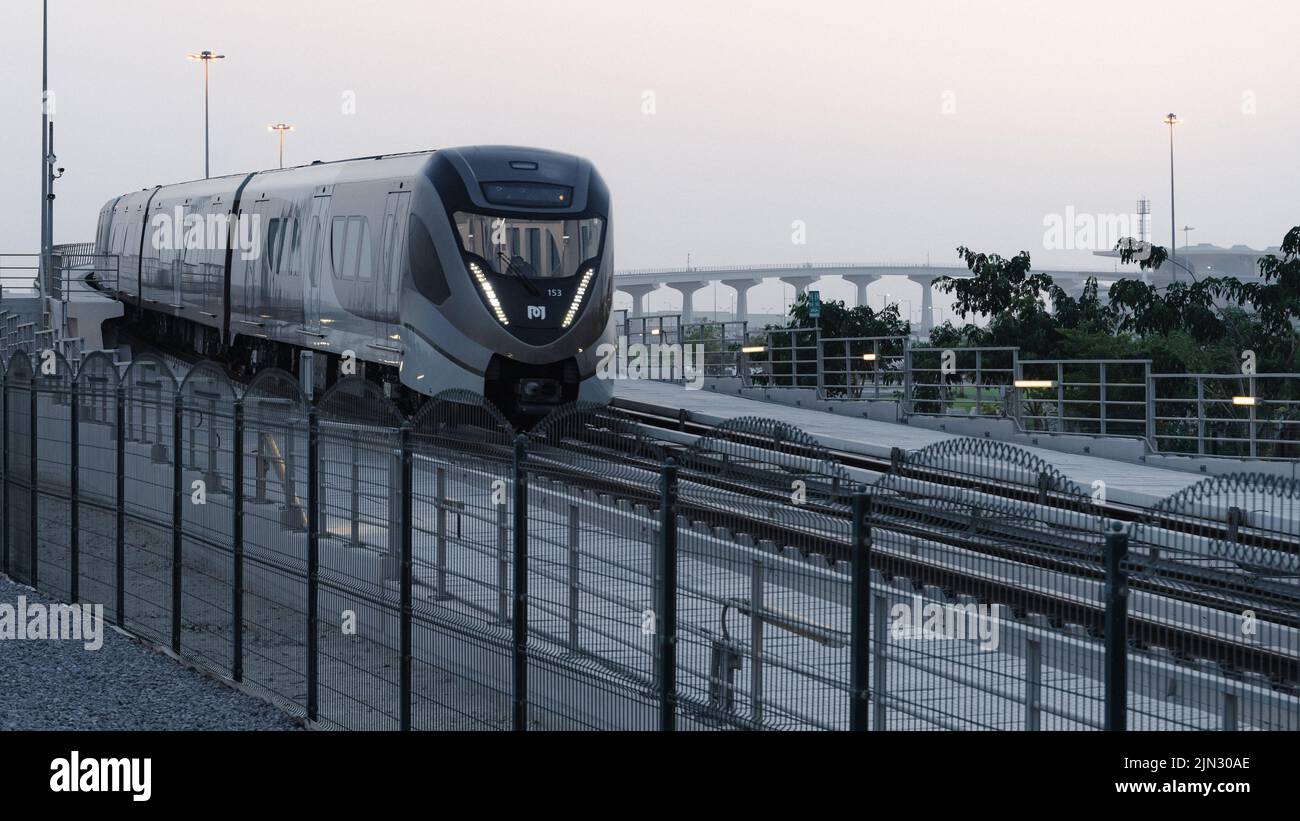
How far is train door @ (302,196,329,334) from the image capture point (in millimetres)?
25062

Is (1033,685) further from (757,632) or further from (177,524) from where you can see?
(177,524)

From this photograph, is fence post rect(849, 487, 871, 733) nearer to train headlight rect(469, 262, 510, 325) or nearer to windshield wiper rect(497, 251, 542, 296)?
train headlight rect(469, 262, 510, 325)

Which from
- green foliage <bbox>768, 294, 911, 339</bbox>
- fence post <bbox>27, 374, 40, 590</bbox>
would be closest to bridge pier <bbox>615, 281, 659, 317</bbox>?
green foliage <bbox>768, 294, 911, 339</bbox>

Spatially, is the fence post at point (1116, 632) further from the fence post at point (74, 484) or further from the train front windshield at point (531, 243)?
the train front windshield at point (531, 243)

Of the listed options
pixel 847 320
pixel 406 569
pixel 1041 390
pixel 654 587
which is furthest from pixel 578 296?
pixel 847 320

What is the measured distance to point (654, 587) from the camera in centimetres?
704

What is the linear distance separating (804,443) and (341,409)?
3.85 metres

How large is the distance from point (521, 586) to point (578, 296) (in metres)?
14.8

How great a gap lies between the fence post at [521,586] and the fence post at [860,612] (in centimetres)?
248

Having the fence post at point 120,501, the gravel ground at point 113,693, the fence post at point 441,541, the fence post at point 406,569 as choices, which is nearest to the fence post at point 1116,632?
the fence post at point 441,541

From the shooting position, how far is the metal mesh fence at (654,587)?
17.5 feet

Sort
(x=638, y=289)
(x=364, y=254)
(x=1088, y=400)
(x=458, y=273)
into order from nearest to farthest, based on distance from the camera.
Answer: (x=458, y=273), (x=364, y=254), (x=1088, y=400), (x=638, y=289)
